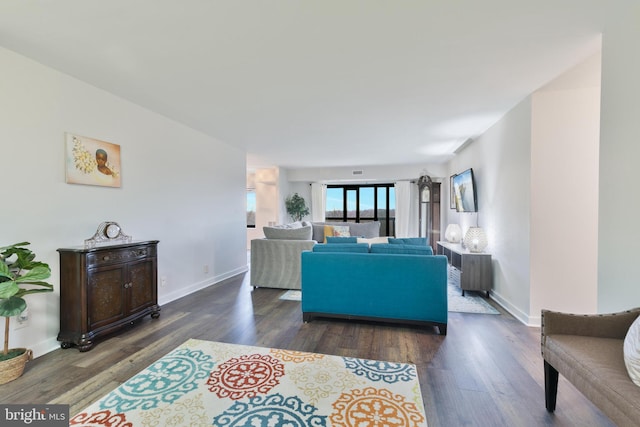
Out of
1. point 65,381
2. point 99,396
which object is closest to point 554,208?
point 99,396

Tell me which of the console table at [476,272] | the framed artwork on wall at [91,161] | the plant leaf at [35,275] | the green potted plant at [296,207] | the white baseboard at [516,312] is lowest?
the white baseboard at [516,312]

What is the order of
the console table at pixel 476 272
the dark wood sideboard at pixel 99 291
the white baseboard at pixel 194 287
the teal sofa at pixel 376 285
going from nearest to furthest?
the dark wood sideboard at pixel 99 291, the teal sofa at pixel 376 285, the white baseboard at pixel 194 287, the console table at pixel 476 272

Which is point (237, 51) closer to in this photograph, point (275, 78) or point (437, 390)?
point (275, 78)

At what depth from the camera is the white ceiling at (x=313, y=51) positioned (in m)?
1.72

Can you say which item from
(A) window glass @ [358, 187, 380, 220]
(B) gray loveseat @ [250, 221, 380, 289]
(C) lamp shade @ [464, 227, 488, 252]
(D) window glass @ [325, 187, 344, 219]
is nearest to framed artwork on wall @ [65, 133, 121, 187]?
(B) gray loveseat @ [250, 221, 380, 289]

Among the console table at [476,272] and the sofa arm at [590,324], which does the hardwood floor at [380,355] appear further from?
the console table at [476,272]

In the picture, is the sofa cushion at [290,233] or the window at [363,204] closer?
the sofa cushion at [290,233]

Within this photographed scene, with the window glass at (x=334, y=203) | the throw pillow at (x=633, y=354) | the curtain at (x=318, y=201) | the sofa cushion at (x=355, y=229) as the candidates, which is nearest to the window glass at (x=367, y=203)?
the window glass at (x=334, y=203)

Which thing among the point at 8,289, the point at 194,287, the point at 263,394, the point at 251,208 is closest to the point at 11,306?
the point at 8,289

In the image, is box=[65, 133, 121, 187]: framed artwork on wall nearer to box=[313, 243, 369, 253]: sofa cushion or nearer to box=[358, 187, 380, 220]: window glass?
box=[313, 243, 369, 253]: sofa cushion

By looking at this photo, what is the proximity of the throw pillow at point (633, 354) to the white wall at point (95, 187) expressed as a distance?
3.76 meters

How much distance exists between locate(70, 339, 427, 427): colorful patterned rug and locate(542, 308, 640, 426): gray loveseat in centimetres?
81

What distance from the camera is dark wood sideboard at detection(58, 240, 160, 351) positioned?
2434mm

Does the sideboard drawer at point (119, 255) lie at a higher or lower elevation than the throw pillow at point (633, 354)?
higher
